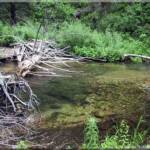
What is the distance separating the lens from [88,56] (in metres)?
19.3

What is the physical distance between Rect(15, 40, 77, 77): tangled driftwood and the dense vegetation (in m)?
1.68

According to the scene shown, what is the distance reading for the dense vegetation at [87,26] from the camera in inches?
787

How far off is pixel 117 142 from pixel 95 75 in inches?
302

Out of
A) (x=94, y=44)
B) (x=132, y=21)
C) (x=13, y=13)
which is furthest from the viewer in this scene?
(x=13, y=13)

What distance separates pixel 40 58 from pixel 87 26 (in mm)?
9607

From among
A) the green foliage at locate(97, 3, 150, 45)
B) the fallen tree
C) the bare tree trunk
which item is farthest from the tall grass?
the fallen tree

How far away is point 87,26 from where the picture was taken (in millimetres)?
25312

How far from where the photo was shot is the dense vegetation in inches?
787

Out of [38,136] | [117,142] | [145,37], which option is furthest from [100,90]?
[145,37]

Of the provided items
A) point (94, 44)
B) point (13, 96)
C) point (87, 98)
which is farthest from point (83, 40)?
point (13, 96)

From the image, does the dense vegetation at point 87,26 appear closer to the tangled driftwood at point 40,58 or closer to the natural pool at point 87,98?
the tangled driftwood at point 40,58

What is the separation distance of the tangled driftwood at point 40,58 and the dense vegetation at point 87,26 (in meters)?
1.68

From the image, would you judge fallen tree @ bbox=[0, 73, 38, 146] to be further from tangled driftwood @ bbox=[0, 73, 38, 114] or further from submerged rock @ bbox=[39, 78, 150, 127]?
submerged rock @ bbox=[39, 78, 150, 127]

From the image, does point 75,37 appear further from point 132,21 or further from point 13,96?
point 13,96
